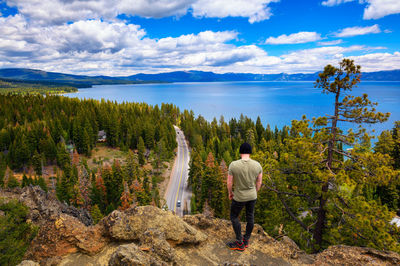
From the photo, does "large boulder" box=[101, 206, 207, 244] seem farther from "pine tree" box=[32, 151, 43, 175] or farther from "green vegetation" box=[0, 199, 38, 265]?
"pine tree" box=[32, 151, 43, 175]

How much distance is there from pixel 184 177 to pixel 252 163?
6478 cm

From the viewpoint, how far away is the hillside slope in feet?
24.8

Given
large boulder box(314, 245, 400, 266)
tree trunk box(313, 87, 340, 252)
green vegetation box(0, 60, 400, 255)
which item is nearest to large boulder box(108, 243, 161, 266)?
large boulder box(314, 245, 400, 266)

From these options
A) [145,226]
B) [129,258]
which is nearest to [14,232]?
[145,226]

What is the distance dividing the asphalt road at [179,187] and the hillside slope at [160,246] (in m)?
44.4

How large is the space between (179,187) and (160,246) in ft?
194

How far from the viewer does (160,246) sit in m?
7.23

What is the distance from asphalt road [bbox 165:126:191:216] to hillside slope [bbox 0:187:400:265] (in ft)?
146

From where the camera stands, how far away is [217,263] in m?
7.65

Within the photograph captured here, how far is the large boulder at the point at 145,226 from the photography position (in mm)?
8359

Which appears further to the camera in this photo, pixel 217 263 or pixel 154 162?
pixel 154 162

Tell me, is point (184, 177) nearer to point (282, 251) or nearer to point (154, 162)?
point (154, 162)

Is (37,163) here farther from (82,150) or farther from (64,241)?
(64,241)

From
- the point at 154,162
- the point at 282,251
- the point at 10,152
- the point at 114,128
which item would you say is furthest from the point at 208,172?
the point at 10,152
